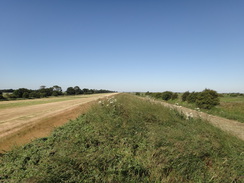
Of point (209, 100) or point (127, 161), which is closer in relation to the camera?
point (127, 161)

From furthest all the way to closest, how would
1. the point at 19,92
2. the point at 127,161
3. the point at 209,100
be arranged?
the point at 19,92, the point at 209,100, the point at 127,161

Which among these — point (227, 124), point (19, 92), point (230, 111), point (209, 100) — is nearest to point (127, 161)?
point (227, 124)

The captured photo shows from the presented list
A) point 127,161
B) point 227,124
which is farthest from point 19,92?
point 227,124

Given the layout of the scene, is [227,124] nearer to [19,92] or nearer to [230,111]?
[230,111]

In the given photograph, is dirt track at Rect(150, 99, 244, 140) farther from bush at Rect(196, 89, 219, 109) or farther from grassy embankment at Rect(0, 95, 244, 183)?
bush at Rect(196, 89, 219, 109)

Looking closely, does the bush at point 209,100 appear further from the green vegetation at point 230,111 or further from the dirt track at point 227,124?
the dirt track at point 227,124

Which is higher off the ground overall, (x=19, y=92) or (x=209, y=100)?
(x=19, y=92)

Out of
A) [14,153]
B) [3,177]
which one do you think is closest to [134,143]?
[3,177]

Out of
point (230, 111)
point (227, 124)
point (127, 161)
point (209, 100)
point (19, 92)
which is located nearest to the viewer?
point (127, 161)

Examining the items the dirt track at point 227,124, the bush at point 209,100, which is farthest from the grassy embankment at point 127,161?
the bush at point 209,100

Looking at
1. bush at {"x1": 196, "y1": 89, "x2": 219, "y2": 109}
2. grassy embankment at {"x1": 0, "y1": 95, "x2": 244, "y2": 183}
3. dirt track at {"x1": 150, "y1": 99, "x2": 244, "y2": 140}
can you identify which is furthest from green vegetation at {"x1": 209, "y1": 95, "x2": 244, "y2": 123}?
grassy embankment at {"x1": 0, "y1": 95, "x2": 244, "y2": 183}

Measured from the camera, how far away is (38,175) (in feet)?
8.52

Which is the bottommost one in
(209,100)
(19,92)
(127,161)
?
(127,161)

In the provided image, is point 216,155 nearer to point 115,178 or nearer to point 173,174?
point 173,174
